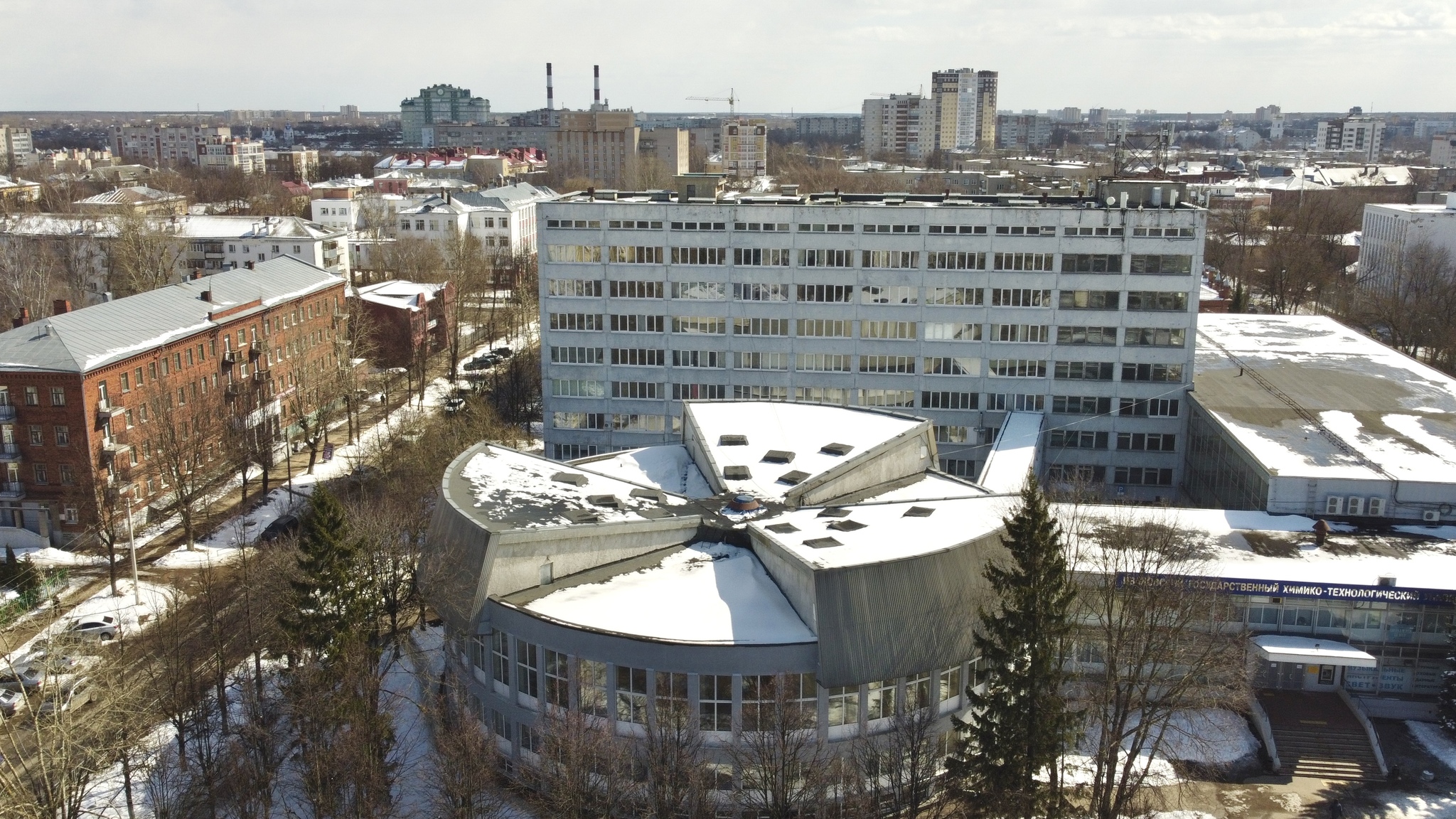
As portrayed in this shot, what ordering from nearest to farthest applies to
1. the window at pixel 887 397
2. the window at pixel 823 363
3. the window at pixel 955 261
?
the window at pixel 955 261
the window at pixel 887 397
the window at pixel 823 363

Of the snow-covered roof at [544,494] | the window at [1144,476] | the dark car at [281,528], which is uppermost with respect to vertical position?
the snow-covered roof at [544,494]

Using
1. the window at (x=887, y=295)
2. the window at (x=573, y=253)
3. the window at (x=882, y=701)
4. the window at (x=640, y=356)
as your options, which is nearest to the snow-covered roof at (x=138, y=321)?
the window at (x=573, y=253)

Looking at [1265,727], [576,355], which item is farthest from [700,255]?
[1265,727]

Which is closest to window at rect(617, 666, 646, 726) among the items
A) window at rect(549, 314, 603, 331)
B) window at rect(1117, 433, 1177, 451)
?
window at rect(549, 314, 603, 331)

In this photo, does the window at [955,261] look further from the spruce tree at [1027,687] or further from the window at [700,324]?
the spruce tree at [1027,687]

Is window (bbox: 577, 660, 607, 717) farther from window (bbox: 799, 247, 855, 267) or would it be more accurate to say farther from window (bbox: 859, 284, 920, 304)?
window (bbox: 799, 247, 855, 267)

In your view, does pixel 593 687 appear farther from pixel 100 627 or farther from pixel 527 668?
pixel 100 627
